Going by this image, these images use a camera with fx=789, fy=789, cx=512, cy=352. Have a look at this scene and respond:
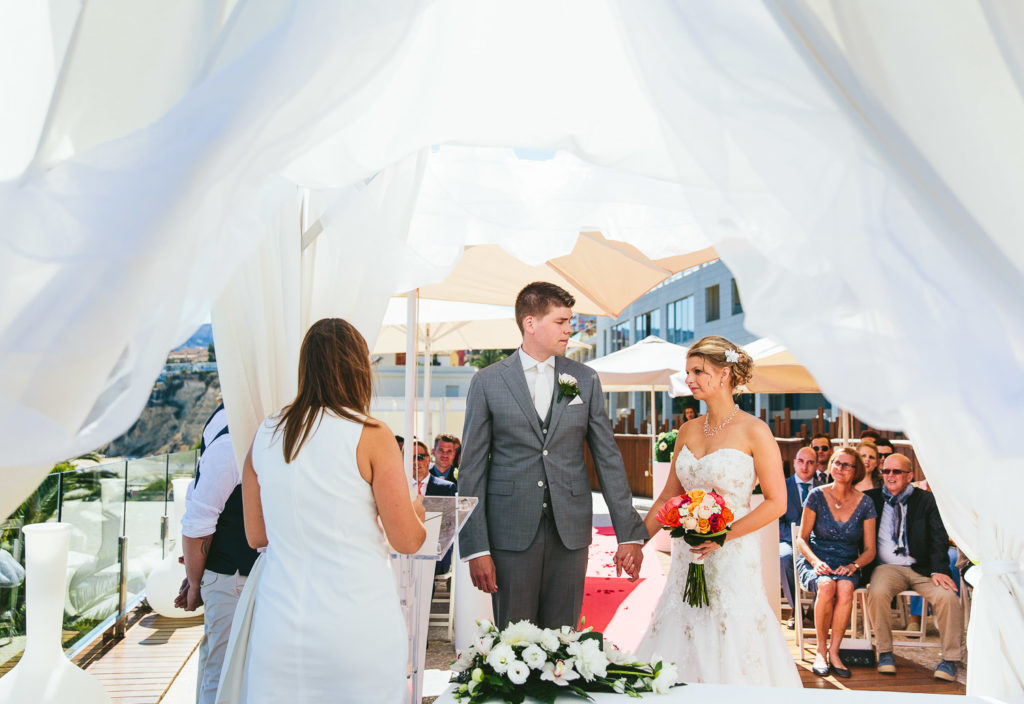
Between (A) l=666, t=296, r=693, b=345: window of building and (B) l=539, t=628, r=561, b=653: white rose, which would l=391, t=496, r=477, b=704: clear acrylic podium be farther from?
(A) l=666, t=296, r=693, b=345: window of building

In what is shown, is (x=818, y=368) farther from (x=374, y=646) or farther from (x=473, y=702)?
(x=374, y=646)

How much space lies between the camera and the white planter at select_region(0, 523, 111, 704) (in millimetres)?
3092

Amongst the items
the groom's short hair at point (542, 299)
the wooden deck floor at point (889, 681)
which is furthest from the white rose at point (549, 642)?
the wooden deck floor at point (889, 681)

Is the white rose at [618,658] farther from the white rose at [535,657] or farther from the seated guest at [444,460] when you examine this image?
the seated guest at [444,460]

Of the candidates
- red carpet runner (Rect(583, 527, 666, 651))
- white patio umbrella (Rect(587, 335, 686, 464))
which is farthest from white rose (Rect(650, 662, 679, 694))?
white patio umbrella (Rect(587, 335, 686, 464))

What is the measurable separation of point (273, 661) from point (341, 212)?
1.49m

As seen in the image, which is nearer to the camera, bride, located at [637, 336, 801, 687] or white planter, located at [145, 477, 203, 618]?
bride, located at [637, 336, 801, 687]

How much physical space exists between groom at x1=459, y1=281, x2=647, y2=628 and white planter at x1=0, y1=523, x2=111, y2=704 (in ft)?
5.35

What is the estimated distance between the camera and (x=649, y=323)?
37.1 meters

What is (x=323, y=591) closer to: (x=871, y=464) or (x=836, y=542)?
(x=836, y=542)

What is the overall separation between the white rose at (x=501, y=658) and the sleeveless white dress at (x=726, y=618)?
1.54 metres

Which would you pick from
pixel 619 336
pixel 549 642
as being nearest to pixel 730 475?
pixel 549 642

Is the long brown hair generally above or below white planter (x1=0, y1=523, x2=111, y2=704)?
above

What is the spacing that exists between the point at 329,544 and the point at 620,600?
5.59m
